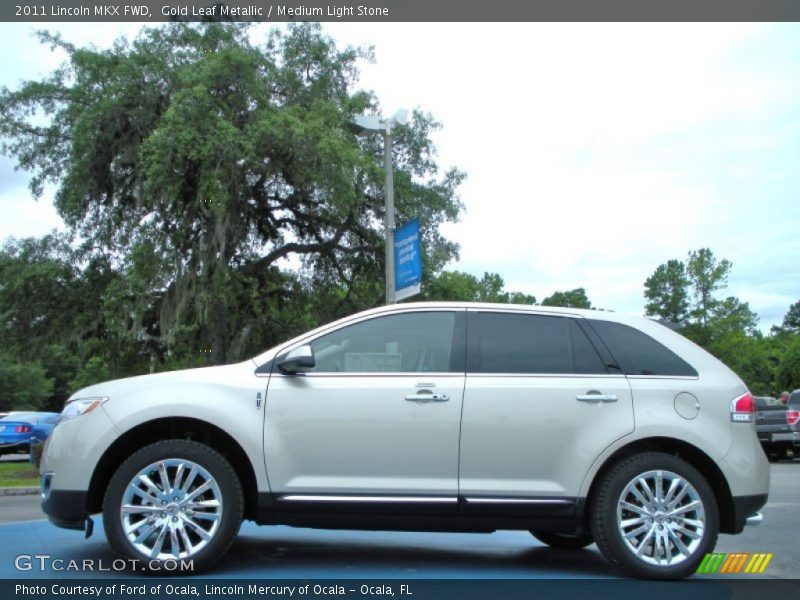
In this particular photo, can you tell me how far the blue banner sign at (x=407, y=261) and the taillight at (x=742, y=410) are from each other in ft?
24.9

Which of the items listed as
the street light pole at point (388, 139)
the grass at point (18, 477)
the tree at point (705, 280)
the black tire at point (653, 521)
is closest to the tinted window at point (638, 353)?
the black tire at point (653, 521)

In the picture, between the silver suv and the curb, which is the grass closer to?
the curb

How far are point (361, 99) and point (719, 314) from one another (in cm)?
5486

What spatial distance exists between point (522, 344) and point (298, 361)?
5.09 ft

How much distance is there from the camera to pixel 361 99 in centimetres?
2205

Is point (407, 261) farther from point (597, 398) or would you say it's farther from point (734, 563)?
point (597, 398)

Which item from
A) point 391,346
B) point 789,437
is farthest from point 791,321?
point 391,346

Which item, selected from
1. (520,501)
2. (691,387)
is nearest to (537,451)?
(520,501)

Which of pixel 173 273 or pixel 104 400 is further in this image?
pixel 173 273

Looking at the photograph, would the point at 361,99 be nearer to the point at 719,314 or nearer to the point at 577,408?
the point at 577,408

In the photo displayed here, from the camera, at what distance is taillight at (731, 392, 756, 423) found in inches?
230

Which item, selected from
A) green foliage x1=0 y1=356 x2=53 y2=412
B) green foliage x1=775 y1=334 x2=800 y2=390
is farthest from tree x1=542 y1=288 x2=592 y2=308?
green foliage x1=0 y1=356 x2=53 y2=412

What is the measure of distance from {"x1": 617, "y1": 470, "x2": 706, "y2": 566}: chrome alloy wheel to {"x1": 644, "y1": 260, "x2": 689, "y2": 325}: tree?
71.9 meters

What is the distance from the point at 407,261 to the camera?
13945 millimetres
